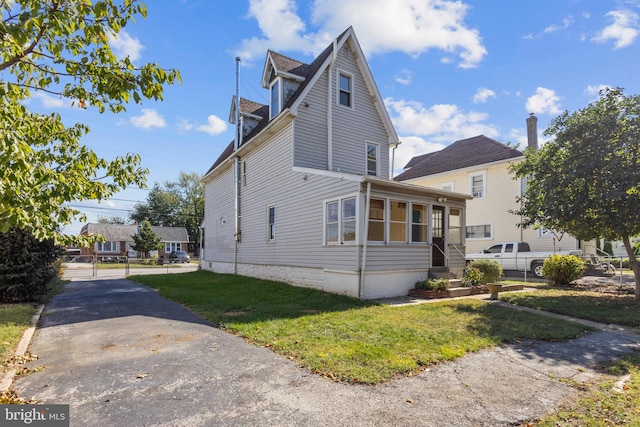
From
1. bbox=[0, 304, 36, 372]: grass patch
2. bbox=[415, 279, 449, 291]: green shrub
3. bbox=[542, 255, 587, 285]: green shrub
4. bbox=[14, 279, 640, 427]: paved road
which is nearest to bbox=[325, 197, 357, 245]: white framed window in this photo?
bbox=[415, 279, 449, 291]: green shrub

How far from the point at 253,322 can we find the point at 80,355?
2999 millimetres

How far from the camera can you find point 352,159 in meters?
14.9

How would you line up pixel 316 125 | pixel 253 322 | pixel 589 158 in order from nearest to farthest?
pixel 253 322 < pixel 589 158 < pixel 316 125

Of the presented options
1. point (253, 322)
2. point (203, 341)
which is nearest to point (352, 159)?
point (253, 322)

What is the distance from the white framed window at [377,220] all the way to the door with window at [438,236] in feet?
8.62

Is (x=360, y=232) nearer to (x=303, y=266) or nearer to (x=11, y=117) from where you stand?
(x=303, y=266)

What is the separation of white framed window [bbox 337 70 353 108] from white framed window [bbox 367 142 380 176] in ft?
6.49

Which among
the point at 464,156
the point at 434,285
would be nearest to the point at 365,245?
the point at 434,285

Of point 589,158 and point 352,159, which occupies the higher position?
point 352,159

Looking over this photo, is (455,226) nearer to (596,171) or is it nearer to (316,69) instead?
(596,171)

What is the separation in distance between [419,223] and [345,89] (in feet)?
21.8

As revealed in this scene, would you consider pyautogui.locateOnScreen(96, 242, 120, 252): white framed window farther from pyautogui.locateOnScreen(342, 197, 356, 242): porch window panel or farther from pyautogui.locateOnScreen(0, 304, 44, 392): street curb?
pyautogui.locateOnScreen(342, 197, 356, 242): porch window panel

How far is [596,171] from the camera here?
9531mm

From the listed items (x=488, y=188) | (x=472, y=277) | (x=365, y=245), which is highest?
(x=488, y=188)
